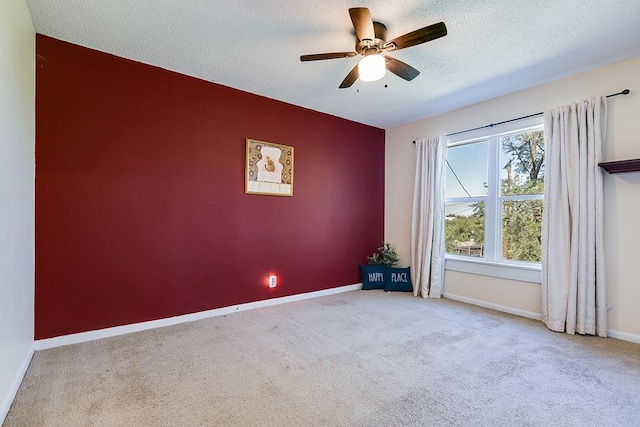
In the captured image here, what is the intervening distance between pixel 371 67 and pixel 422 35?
0.41m

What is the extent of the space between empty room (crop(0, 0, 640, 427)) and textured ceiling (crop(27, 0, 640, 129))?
0.02 meters

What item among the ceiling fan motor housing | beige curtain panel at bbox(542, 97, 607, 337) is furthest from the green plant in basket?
the ceiling fan motor housing

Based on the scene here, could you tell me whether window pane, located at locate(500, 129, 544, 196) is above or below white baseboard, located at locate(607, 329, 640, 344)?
above

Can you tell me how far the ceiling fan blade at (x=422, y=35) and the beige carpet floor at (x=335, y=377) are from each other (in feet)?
7.39

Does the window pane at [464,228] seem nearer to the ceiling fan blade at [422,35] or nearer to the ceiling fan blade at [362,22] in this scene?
the ceiling fan blade at [422,35]

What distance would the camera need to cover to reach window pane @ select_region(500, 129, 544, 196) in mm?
3453

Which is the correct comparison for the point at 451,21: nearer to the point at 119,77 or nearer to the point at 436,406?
the point at 436,406

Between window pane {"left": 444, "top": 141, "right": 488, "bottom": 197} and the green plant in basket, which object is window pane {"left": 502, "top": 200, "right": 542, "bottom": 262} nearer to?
window pane {"left": 444, "top": 141, "right": 488, "bottom": 197}

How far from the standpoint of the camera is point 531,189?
11.4ft

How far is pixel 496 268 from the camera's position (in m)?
3.65

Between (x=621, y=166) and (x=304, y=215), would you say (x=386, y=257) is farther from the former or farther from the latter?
(x=621, y=166)

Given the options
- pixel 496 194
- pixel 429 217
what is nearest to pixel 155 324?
pixel 429 217

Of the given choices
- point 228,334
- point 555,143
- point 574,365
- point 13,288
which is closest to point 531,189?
point 555,143

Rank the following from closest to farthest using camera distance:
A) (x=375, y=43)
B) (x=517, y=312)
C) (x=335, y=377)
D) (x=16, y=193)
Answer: (x=16, y=193)
(x=335, y=377)
(x=375, y=43)
(x=517, y=312)
